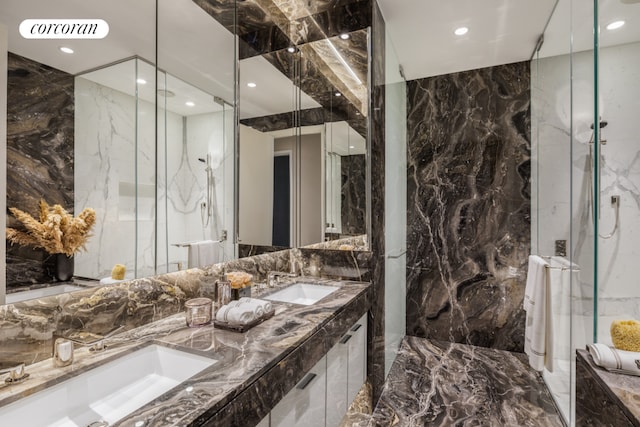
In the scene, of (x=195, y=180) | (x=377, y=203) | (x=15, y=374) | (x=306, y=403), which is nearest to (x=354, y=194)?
(x=377, y=203)

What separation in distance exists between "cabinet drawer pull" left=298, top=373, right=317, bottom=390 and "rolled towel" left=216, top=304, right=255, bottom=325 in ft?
1.04

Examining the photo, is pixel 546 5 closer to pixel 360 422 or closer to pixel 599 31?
pixel 599 31

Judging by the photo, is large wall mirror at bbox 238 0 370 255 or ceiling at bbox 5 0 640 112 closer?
ceiling at bbox 5 0 640 112

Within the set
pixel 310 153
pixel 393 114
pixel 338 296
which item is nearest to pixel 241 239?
pixel 338 296

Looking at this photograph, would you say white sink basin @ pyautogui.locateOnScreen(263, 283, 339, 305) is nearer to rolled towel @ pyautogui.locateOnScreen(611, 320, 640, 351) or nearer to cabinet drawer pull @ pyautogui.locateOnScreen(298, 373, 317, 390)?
cabinet drawer pull @ pyautogui.locateOnScreen(298, 373, 317, 390)

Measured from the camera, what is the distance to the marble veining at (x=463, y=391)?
6.97 feet

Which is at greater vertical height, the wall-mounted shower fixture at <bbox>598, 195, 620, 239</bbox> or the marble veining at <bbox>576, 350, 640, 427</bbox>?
the wall-mounted shower fixture at <bbox>598, 195, 620, 239</bbox>

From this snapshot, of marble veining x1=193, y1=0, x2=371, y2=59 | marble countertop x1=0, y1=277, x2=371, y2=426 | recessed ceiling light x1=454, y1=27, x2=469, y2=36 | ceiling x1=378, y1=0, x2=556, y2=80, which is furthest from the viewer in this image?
recessed ceiling light x1=454, y1=27, x2=469, y2=36

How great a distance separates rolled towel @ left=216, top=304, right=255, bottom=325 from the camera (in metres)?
1.28

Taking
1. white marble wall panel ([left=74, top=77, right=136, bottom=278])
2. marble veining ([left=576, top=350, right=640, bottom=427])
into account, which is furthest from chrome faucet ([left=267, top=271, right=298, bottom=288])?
marble veining ([left=576, top=350, right=640, bottom=427])

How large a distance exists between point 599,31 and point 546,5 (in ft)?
3.01

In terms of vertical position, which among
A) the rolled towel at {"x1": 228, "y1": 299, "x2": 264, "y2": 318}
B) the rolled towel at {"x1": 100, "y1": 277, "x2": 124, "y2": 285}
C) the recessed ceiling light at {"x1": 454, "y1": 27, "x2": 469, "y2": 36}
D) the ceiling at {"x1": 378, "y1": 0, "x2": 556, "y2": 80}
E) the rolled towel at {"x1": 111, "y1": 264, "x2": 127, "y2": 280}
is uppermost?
the recessed ceiling light at {"x1": 454, "y1": 27, "x2": 469, "y2": 36}

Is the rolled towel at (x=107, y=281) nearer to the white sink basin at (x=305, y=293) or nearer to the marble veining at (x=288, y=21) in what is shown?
the white sink basin at (x=305, y=293)

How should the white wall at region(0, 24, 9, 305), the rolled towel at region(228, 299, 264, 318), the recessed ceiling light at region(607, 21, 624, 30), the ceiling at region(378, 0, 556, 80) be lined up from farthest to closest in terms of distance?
the ceiling at region(378, 0, 556, 80) < the recessed ceiling light at region(607, 21, 624, 30) < the rolled towel at region(228, 299, 264, 318) < the white wall at region(0, 24, 9, 305)
